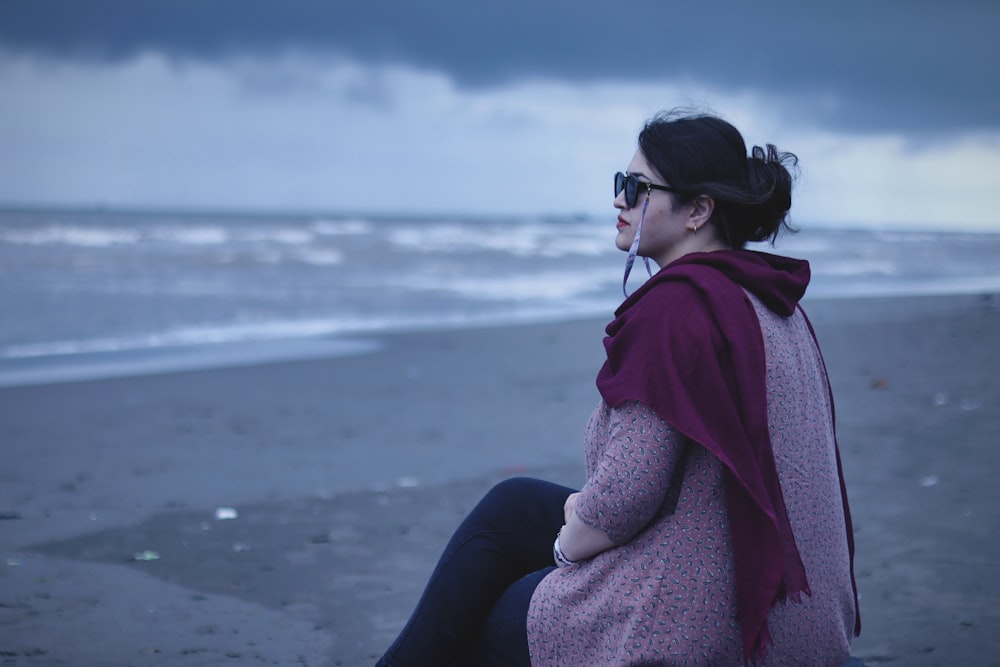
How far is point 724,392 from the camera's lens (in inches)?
67.1

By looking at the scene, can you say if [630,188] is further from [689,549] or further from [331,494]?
[331,494]

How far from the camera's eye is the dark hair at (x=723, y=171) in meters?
1.95

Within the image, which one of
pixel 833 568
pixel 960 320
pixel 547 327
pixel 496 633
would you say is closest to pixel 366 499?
pixel 496 633

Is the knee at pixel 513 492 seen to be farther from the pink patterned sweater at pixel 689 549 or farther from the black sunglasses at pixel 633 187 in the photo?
the black sunglasses at pixel 633 187

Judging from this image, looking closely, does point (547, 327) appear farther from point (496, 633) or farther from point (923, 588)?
point (496, 633)

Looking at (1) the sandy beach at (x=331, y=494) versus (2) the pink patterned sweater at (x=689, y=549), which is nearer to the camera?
(2) the pink patterned sweater at (x=689, y=549)

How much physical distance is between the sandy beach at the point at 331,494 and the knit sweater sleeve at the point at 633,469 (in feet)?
6.48

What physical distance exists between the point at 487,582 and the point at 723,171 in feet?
3.61

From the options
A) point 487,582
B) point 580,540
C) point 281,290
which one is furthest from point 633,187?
point 281,290

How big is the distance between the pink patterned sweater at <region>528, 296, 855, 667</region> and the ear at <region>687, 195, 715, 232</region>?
0.22 metres

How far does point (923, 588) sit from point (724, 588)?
2614mm

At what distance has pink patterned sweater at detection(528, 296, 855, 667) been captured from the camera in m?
1.76

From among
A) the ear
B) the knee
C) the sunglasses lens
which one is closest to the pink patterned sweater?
the ear

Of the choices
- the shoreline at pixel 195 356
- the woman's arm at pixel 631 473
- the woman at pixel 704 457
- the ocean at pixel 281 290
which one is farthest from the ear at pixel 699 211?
the ocean at pixel 281 290
